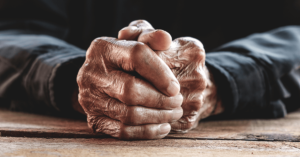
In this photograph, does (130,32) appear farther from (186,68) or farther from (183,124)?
(183,124)

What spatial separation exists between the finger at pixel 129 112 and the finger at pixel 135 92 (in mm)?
16

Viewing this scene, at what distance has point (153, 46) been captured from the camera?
722 millimetres

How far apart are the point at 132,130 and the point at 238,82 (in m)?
0.48

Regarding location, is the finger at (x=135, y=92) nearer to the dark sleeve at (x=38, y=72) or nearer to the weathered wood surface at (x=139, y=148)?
the weathered wood surface at (x=139, y=148)

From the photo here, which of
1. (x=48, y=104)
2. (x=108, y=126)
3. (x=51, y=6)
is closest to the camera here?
(x=108, y=126)

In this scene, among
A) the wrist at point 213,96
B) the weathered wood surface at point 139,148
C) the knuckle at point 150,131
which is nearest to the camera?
the weathered wood surface at point 139,148

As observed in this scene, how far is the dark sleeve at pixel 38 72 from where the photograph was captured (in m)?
0.94

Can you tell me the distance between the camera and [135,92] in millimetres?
655

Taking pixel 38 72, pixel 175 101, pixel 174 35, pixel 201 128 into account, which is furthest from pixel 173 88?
pixel 174 35

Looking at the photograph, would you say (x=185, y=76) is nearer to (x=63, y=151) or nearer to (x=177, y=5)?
(x=63, y=151)

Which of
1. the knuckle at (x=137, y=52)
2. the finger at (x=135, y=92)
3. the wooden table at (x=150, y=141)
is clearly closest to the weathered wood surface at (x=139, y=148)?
the wooden table at (x=150, y=141)

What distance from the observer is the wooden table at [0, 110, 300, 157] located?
0.60m

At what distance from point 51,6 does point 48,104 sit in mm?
708


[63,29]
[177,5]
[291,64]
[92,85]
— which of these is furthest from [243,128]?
[63,29]
